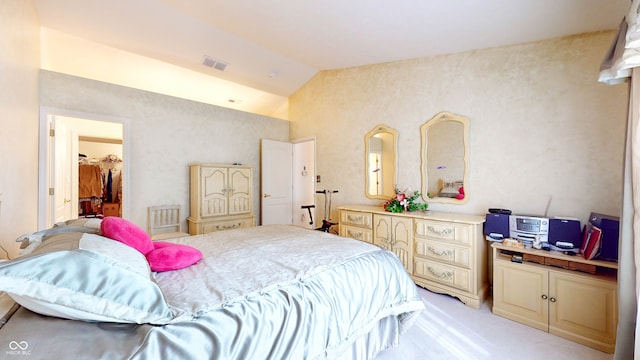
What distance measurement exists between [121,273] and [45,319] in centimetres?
25

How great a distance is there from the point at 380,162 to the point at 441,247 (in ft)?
4.80

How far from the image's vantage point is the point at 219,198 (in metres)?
3.78

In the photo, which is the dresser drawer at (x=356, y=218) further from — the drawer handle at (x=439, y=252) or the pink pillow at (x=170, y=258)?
the pink pillow at (x=170, y=258)

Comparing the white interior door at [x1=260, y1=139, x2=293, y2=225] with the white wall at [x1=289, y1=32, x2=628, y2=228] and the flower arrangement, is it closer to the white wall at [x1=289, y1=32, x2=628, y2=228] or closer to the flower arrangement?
the white wall at [x1=289, y1=32, x2=628, y2=228]

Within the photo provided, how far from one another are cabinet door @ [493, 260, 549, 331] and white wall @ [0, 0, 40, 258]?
383cm

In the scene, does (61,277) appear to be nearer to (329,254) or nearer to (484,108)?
(329,254)

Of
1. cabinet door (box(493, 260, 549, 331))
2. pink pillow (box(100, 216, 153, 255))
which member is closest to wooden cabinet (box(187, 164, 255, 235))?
pink pillow (box(100, 216, 153, 255))

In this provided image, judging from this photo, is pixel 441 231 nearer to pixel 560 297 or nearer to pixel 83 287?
pixel 560 297

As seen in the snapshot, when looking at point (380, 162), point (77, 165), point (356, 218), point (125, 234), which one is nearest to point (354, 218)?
point (356, 218)

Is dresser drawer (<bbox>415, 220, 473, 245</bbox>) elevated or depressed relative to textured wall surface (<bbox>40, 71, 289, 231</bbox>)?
depressed

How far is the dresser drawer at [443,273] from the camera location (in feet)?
8.29

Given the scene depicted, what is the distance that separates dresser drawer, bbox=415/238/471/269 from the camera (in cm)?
252

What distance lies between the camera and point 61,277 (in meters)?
0.83

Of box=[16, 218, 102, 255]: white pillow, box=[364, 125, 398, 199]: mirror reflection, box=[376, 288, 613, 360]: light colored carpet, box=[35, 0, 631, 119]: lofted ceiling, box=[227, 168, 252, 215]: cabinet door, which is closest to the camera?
box=[16, 218, 102, 255]: white pillow
